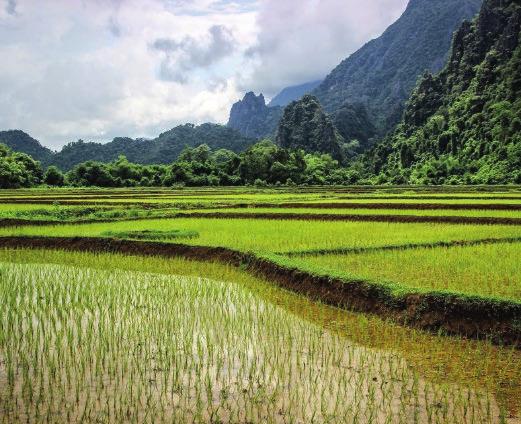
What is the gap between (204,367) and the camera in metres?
4.36

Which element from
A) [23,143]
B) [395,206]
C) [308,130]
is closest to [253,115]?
[308,130]

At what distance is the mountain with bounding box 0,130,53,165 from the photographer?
89812 mm

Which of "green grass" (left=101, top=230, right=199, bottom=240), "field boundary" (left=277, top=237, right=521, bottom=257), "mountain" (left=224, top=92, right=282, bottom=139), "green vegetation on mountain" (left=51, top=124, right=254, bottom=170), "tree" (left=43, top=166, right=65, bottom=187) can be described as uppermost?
"mountain" (left=224, top=92, right=282, bottom=139)

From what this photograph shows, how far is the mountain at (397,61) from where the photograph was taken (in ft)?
441

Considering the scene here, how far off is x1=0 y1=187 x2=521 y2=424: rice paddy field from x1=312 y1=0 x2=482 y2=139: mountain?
11331 centimetres

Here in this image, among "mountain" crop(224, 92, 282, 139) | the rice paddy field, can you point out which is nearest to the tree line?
the rice paddy field

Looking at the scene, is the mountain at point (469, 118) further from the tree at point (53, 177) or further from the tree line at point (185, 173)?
the tree at point (53, 177)

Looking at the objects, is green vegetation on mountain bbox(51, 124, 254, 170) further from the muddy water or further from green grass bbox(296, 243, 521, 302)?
the muddy water

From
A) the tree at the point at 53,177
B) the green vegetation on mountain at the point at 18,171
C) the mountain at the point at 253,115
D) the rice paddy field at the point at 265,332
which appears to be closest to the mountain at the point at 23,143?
the green vegetation on mountain at the point at 18,171

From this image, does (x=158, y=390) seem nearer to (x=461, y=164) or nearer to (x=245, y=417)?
(x=245, y=417)

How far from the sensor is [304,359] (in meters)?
4.56

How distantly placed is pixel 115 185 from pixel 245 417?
49.5m

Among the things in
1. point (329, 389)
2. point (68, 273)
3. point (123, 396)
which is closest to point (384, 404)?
point (329, 389)

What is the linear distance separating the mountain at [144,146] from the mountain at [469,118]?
33.8 meters
